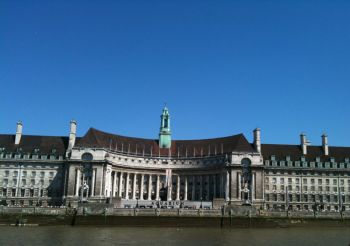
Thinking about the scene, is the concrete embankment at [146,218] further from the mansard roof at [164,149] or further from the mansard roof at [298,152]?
the mansard roof at [298,152]

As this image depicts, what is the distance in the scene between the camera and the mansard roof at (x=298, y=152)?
116m

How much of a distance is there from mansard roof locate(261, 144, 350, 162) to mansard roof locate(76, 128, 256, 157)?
594cm

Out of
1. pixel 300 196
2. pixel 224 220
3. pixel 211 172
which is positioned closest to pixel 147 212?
pixel 224 220

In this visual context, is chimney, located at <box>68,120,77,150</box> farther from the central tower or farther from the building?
the central tower

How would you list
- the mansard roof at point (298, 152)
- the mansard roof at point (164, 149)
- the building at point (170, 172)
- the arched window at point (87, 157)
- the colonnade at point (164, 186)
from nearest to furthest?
the building at point (170, 172) → the arched window at point (87, 157) → the mansard roof at point (164, 149) → the mansard roof at point (298, 152) → the colonnade at point (164, 186)

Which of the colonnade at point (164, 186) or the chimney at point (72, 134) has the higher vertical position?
the chimney at point (72, 134)

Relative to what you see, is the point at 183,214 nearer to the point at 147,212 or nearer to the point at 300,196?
the point at 147,212

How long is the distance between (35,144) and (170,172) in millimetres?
37867

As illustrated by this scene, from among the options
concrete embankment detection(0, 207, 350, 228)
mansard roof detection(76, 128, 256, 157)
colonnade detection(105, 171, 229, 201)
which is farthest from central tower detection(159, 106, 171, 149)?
concrete embankment detection(0, 207, 350, 228)

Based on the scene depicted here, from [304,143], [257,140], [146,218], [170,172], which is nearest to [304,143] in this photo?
[304,143]

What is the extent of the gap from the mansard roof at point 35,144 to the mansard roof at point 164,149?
665 cm

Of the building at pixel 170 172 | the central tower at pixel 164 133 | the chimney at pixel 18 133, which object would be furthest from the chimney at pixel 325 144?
the chimney at pixel 18 133

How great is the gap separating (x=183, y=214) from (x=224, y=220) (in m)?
7.70

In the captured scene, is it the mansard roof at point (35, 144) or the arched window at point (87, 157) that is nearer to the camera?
the arched window at point (87, 157)
